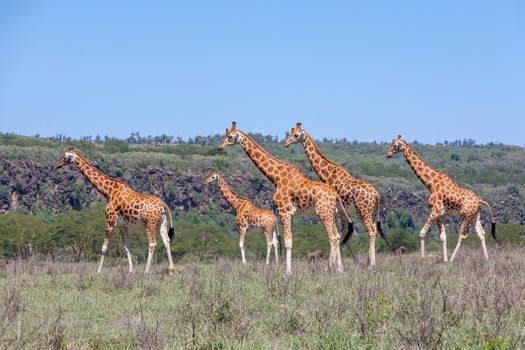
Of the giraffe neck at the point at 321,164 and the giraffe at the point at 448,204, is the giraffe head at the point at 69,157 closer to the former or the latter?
the giraffe neck at the point at 321,164

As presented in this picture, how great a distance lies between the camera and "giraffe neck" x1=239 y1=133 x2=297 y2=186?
15.1 m

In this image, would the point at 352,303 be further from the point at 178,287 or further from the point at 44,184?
the point at 44,184

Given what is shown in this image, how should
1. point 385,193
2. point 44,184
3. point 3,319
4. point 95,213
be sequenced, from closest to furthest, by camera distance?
point 3,319, point 95,213, point 44,184, point 385,193

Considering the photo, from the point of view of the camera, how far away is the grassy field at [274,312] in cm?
792

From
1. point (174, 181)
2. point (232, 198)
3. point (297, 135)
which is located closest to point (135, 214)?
point (297, 135)

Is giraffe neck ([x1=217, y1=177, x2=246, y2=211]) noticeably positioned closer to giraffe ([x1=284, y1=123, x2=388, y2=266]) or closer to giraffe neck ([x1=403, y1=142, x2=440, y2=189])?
giraffe neck ([x1=403, y1=142, x2=440, y2=189])

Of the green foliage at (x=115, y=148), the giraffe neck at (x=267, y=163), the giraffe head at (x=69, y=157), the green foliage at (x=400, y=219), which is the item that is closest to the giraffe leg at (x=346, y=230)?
the giraffe neck at (x=267, y=163)

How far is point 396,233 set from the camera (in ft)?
127

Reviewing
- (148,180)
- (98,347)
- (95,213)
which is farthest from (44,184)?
Answer: (98,347)

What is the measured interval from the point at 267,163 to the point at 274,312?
19.1 ft

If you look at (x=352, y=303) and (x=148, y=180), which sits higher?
(x=148, y=180)

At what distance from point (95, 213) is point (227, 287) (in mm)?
33537

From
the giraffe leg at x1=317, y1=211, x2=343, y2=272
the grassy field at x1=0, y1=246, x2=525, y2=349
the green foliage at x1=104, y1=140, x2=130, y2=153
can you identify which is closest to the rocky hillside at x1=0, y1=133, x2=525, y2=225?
the green foliage at x1=104, y1=140, x2=130, y2=153

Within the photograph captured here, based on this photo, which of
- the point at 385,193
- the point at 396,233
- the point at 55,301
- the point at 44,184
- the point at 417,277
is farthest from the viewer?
the point at 385,193
